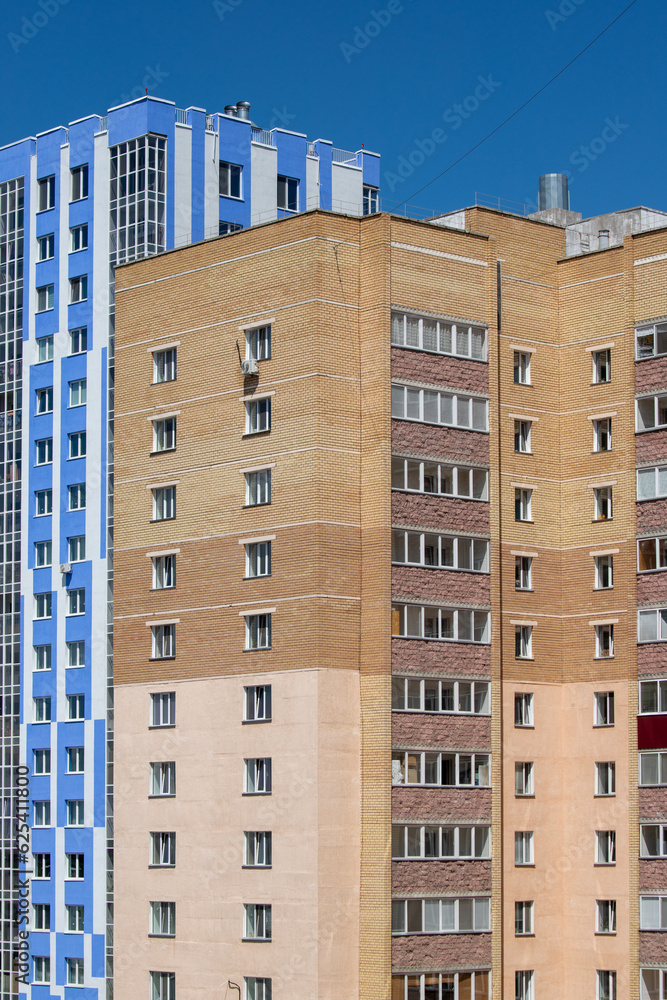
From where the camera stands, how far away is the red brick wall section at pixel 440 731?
6431 centimetres

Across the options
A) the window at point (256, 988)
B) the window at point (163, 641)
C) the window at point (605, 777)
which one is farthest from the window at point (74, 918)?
the window at point (605, 777)

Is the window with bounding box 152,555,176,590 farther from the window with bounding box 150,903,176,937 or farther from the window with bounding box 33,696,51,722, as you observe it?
the window with bounding box 33,696,51,722

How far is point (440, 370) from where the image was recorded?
67.2 m

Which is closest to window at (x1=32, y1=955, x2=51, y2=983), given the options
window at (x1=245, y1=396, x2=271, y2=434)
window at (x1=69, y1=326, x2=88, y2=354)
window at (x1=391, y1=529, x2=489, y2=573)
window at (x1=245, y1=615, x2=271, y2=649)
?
window at (x1=245, y1=615, x2=271, y2=649)

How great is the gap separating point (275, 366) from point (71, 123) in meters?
23.5

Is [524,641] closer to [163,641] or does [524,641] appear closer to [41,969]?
[163,641]

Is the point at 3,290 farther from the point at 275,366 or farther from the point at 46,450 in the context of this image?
the point at 275,366

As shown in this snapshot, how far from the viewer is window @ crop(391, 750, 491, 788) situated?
211 feet

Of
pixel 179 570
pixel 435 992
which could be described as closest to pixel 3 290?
pixel 179 570

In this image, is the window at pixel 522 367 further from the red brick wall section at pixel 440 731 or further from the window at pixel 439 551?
the red brick wall section at pixel 440 731

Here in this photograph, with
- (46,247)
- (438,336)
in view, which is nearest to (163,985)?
(438,336)

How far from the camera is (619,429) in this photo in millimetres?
68438

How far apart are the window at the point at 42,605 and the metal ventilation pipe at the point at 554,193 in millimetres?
28324

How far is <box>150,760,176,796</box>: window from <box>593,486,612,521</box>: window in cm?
1884
